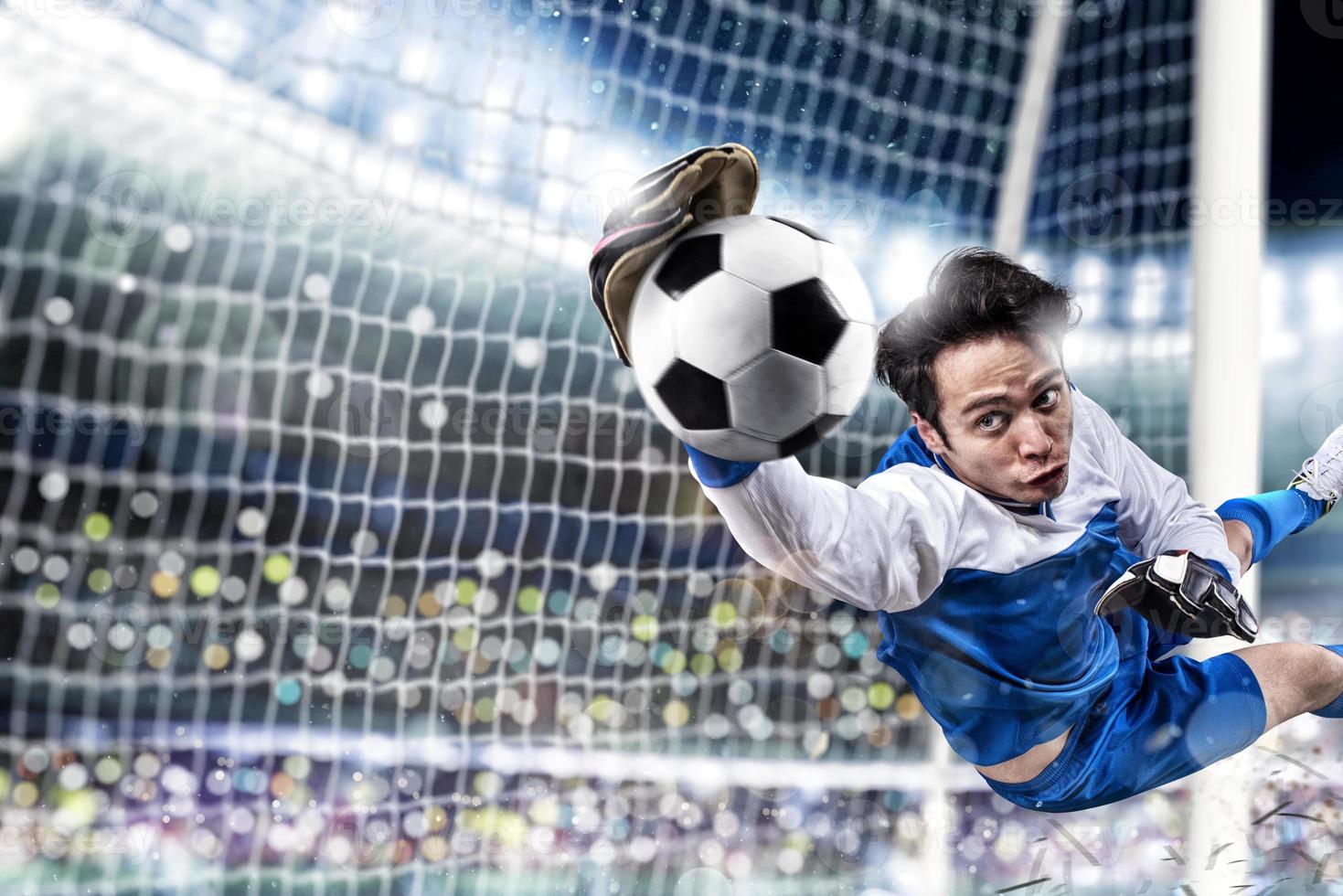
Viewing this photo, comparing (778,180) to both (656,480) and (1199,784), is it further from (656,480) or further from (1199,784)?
(656,480)

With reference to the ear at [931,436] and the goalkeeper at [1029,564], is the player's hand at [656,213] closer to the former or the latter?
the goalkeeper at [1029,564]

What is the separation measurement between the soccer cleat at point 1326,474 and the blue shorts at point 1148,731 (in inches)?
9.1

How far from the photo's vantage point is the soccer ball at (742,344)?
77 cm

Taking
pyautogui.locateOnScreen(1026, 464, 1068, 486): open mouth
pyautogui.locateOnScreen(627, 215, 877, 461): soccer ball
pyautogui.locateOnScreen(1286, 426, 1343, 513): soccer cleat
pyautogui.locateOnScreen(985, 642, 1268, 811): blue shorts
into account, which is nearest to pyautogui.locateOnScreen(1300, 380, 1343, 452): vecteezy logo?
pyautogui.locateOnScreen(1286, 426, 1343, 513): soccer cleat

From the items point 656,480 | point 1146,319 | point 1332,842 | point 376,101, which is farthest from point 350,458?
point 1332,842

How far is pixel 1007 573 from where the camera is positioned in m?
1.02

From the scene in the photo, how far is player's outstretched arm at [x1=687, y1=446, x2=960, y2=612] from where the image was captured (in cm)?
78

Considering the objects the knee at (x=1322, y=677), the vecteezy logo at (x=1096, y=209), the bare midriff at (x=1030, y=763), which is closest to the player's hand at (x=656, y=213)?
the bare midriff at (x=1030, y=763)

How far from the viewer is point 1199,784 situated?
1560 millimetres

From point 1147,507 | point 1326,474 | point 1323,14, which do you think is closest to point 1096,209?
point 1323,14

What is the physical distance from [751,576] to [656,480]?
3.79ft

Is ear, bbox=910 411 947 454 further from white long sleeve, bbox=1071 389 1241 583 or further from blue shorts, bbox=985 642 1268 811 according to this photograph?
blue shorts, bbox=985 642 1268 811

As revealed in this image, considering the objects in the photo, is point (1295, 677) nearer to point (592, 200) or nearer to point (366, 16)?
point (592, 200)

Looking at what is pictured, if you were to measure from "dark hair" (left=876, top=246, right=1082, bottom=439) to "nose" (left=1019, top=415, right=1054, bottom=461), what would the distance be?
0.08 metres
